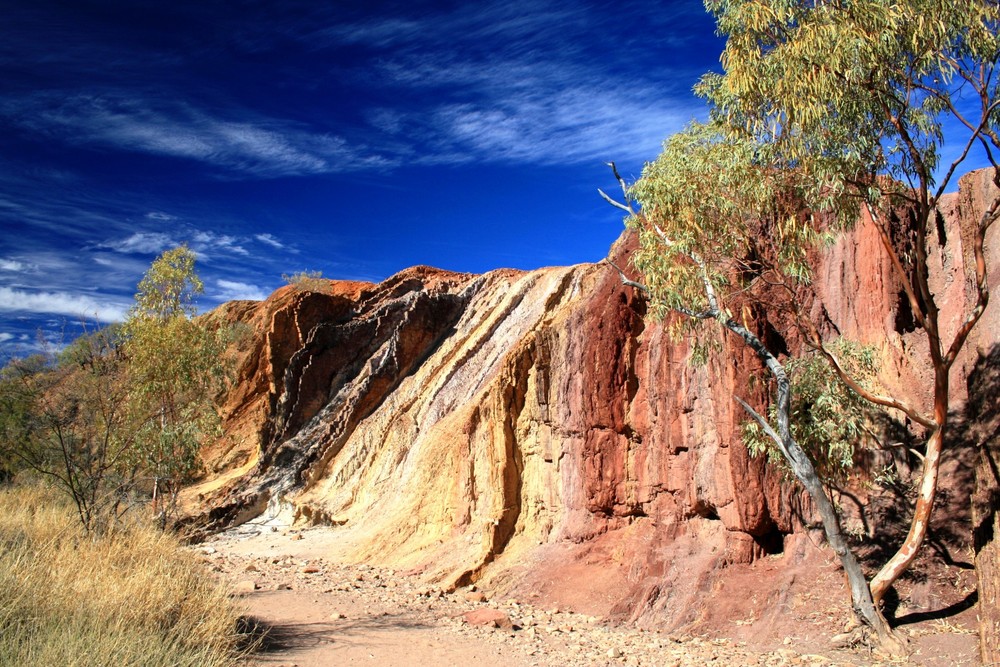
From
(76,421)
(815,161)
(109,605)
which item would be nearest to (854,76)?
(815,161)

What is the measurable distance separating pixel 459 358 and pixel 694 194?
16.2 metres

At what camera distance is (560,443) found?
18.7 m

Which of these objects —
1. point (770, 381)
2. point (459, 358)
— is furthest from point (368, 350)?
point (770, 381)

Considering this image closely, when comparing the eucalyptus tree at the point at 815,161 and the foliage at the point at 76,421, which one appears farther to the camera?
the foliage at the point at 76,421

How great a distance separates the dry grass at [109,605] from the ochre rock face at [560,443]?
7179mm

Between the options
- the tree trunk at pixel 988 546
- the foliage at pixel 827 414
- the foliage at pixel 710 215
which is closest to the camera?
the tree trunk at pixel 988 546

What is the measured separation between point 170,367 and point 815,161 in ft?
57.3

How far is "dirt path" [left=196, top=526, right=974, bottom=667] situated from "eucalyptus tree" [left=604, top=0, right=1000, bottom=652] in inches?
89.3

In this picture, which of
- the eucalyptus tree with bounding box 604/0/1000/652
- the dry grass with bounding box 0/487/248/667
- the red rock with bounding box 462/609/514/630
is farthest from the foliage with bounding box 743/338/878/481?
the dry grass with bounding box 0/487/248/667

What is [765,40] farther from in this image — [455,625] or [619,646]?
[455,625]

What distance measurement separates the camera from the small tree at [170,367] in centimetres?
1964

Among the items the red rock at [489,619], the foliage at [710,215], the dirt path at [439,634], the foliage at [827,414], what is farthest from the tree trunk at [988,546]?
the red rock at [489,619]

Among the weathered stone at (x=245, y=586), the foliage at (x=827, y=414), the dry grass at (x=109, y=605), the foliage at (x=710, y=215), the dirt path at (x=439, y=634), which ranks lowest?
the dirt path at (x=439, y=634)

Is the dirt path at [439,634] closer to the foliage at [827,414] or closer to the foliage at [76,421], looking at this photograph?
the foliage at [827,414]
